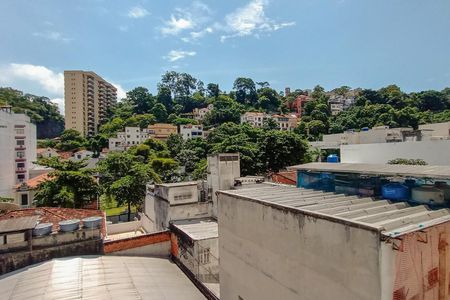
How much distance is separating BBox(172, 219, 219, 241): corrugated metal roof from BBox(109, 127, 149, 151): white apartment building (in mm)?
58073

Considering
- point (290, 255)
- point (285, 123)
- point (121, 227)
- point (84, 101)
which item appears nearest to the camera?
point (290, 255)

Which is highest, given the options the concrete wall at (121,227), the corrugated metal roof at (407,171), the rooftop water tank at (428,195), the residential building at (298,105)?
the residential building at (298,105)

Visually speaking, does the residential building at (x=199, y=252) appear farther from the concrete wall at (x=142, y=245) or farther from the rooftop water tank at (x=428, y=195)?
the rooftop water tank at (x=428, y=195)

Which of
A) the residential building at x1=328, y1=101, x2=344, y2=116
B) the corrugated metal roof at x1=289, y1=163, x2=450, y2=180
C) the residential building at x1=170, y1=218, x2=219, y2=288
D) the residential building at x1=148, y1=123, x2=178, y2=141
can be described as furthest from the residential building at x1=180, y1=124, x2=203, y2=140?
the corrugated metal roof at x1=289, y1=163, x2=450, y2=180

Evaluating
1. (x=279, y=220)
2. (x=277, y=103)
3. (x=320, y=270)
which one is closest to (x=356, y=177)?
(x=279, y=220)

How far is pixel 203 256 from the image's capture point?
1360 cm

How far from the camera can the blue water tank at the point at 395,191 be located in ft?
25.7

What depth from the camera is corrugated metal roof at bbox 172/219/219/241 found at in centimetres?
1444

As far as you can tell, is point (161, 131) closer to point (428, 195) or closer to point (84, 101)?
point (84, 101)

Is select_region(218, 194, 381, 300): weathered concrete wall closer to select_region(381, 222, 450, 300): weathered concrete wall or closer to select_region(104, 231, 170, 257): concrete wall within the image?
select_region(381, 222, 450, 300): weathered concrete wall

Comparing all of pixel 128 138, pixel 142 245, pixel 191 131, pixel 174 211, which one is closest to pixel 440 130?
pixel 174 211

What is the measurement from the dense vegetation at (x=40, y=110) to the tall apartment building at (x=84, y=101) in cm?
612

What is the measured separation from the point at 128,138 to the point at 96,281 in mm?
68302

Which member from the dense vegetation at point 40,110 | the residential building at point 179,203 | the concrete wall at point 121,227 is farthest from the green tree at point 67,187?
the dense vegetation at point 40,110
